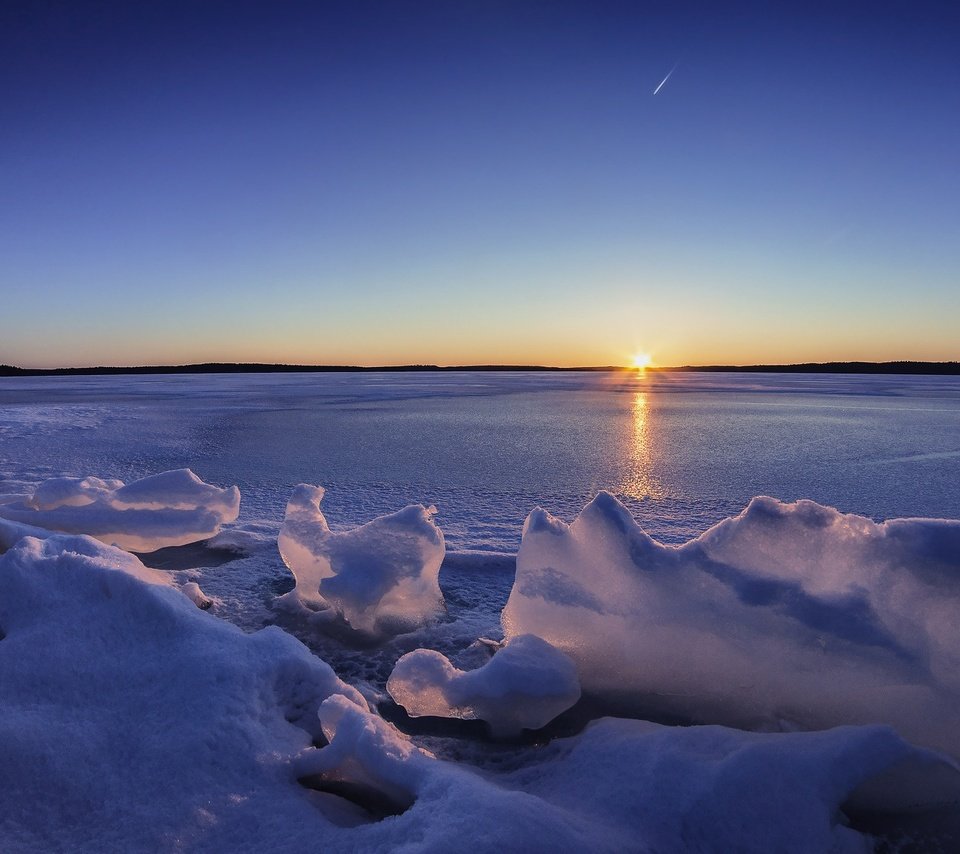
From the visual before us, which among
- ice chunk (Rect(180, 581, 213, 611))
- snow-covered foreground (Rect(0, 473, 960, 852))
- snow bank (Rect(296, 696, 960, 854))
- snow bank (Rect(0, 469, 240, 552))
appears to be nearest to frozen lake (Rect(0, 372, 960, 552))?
Answer: snow bank (Rect(0, 469, 240, 552))

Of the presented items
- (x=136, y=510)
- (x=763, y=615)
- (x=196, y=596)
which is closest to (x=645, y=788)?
(x=763, y=615)

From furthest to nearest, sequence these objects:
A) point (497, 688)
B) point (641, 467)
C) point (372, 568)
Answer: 1. point (641, 467)
2. point (372, 568)
3. point (497, 688)

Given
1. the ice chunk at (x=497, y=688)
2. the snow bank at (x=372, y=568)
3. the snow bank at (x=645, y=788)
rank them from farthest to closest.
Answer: the snow bank at (x=372, y=568) → the ice chunk at (x=497, y=688) → the snow bank at (x=645, y=788)

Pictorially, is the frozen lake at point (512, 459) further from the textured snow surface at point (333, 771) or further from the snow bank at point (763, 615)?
the textured snow surface at point (333, 771)

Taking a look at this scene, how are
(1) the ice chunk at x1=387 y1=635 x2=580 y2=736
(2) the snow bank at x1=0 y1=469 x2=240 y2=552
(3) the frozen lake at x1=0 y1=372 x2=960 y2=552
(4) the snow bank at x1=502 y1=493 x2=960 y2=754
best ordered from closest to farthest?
1. (4) the snow bank at x1=502 y1=493 x2=960 y2=754
2. (1) the ice chunk at x1=387 y1=635 x2=580 y2=736
3. (2) the snow bank at x1=0 y1=469 x2=240 y2=552
4. (3) the frozen lake at x1=0 y1=372 x2=960 y2=552

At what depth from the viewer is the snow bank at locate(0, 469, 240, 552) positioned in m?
3.33

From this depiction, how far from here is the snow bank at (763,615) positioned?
1658 mm

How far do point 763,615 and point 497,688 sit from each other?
0.81m

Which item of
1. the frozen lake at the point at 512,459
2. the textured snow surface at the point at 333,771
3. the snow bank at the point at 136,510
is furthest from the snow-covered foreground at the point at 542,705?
the frozen lake at the point at 512,459

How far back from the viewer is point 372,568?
8.09 feet

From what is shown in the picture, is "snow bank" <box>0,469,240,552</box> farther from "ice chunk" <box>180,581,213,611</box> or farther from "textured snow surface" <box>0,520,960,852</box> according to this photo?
"textured snow surface" <box>0,520,960,852</box>

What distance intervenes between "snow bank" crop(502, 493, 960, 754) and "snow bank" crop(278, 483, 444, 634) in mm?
505

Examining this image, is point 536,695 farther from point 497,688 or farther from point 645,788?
point 645,788

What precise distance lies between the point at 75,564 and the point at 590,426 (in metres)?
8.56
